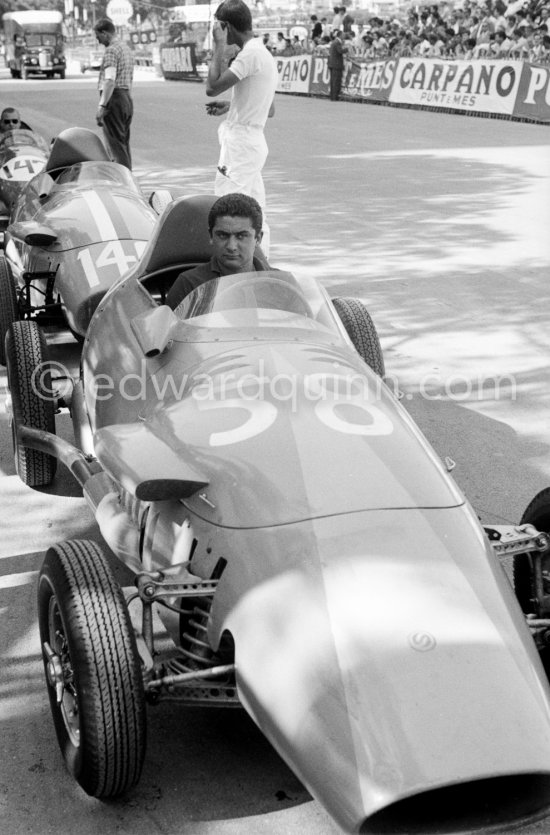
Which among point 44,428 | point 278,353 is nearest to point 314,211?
point 44,428

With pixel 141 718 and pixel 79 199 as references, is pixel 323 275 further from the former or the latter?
pixel 141 718

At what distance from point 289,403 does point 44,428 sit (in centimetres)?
231

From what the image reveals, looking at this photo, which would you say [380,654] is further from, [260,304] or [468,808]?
[260,304]

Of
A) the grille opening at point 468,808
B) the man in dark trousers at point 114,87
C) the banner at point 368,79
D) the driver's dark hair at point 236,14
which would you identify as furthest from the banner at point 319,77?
the grille opening at point 468,808

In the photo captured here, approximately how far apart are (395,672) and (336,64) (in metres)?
27.7

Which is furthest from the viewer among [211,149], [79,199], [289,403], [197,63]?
[197,63]

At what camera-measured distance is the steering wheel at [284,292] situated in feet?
14.4

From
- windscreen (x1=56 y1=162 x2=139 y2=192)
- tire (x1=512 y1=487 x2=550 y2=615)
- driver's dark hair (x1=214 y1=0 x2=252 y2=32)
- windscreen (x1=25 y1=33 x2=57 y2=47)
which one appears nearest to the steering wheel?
tire (x1=512 y1=487 x2=550 y2=615)

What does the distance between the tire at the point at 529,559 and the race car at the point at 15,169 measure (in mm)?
7920

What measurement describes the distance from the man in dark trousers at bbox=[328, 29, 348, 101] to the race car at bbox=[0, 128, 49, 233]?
61.1ft

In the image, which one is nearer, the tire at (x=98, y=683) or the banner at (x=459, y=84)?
the tire at (x=98, y=683)

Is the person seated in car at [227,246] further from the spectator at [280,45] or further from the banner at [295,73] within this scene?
the spectator at [280,45]

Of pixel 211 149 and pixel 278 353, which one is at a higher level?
pixel 278 353

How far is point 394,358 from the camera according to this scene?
748 centimetres
